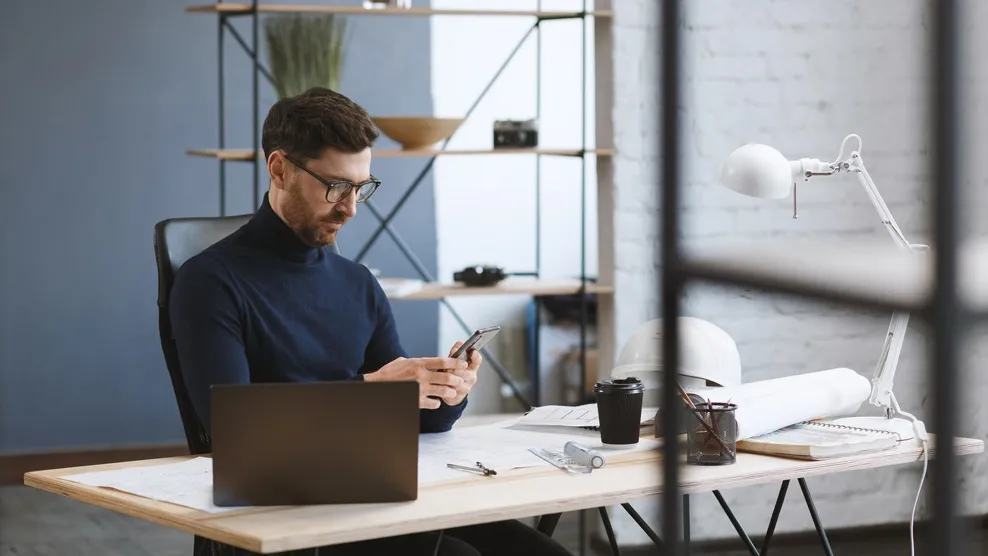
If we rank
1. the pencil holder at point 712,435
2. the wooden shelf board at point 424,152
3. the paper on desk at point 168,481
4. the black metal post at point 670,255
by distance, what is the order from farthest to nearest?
the wooden shelf board at point 424,152 < the pencil holder at point 712,435 < the paper on desk at point 168,481 < the black metal post at point 670,255

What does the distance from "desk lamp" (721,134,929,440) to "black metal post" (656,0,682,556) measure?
5.35ft

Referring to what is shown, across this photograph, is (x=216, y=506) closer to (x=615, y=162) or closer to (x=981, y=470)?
(x=615, y=162)

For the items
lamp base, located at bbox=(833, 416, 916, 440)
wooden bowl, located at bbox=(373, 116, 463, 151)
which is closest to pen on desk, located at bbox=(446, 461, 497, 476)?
lamp base, located at bbox=(833, 416, 916, 440)

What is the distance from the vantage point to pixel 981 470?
3.62 meters

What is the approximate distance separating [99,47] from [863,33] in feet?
9.56

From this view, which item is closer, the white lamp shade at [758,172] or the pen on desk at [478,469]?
the pen on desk at [478,469]

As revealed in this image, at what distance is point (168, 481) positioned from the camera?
1.78 meters

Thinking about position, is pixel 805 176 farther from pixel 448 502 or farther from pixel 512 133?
pixel 512 133

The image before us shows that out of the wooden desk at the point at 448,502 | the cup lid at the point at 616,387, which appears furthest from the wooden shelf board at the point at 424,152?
the wooden desk at the point at 448,502

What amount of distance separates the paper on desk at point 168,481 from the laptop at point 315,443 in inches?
2.2

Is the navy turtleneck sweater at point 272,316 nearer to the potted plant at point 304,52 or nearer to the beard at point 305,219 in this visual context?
the beard at point 305,219

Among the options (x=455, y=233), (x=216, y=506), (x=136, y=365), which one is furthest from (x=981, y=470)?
(x=136, y=365)

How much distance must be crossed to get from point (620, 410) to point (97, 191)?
3298 mm

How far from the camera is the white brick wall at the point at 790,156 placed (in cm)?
337
